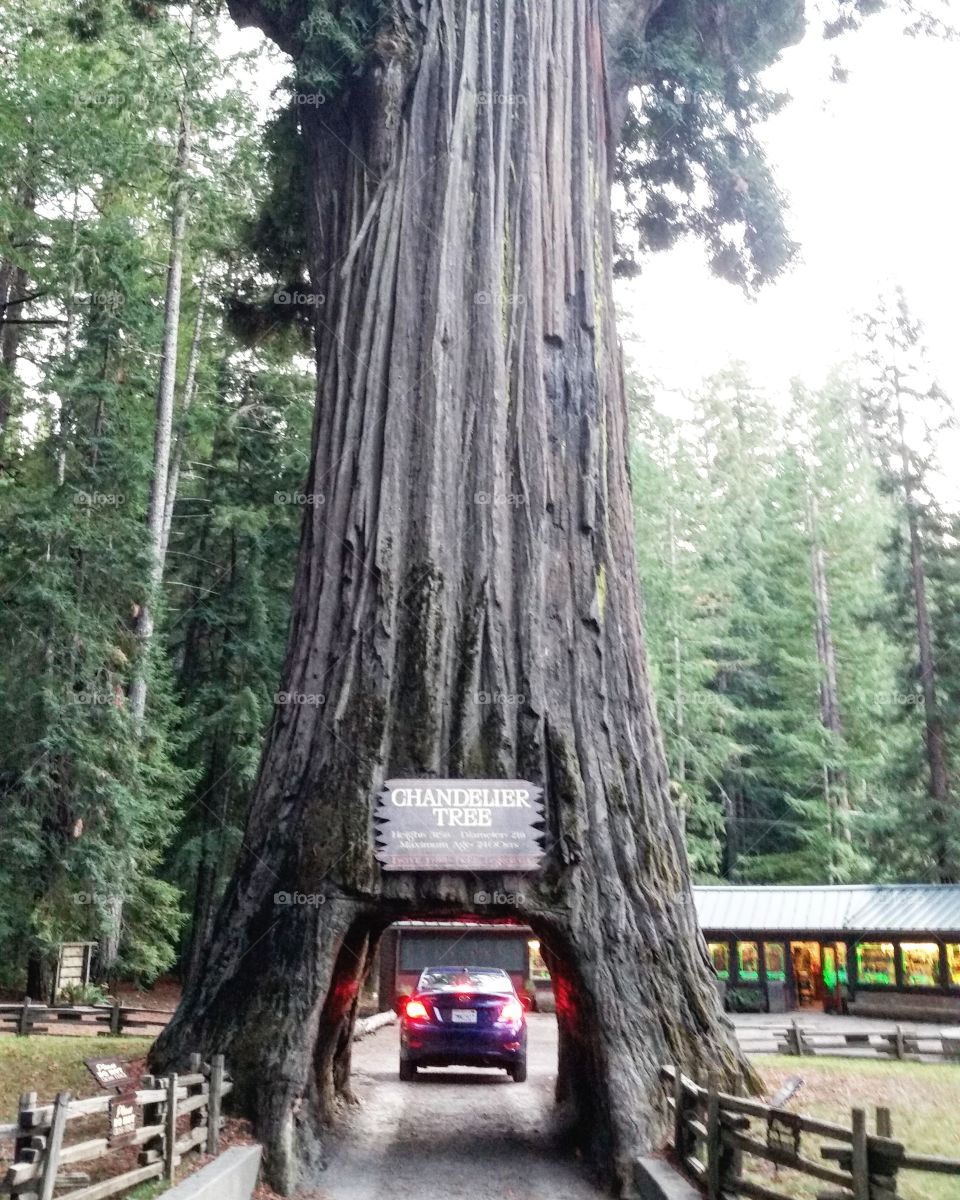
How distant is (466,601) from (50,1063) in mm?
6074

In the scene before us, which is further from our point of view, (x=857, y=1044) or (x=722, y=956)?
(x=722, y=956)

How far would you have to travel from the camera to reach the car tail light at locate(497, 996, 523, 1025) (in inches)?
506

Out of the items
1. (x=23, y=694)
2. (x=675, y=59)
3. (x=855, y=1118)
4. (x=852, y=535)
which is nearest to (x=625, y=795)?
(x=855, y=1118)

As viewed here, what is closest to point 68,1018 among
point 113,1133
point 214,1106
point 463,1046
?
point 463,1046

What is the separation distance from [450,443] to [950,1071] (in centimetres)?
1024

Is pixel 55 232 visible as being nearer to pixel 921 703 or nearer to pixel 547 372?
pixel 547 372

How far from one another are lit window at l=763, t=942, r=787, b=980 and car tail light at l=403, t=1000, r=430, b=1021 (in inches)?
584

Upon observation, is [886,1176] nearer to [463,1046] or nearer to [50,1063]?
[463,1046]

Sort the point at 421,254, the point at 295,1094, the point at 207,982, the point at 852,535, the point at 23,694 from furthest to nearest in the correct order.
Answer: the point at 852,535 < the point at 23,694 < the point at 421,254 < the point at 207,982 < the point at 295,1094

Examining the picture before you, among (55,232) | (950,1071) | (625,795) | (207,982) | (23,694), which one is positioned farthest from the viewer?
(55,232)

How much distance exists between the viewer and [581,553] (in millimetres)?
10430

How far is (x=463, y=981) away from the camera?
43.6 feet

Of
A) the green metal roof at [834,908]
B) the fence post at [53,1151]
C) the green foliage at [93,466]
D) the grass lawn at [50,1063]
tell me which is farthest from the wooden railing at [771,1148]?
the green metal roof at [834,908]

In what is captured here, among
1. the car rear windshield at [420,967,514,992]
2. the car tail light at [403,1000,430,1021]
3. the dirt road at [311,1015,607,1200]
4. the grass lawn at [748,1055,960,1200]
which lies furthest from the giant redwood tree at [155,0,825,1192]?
the car rear windshield at [420,967,514,992]
